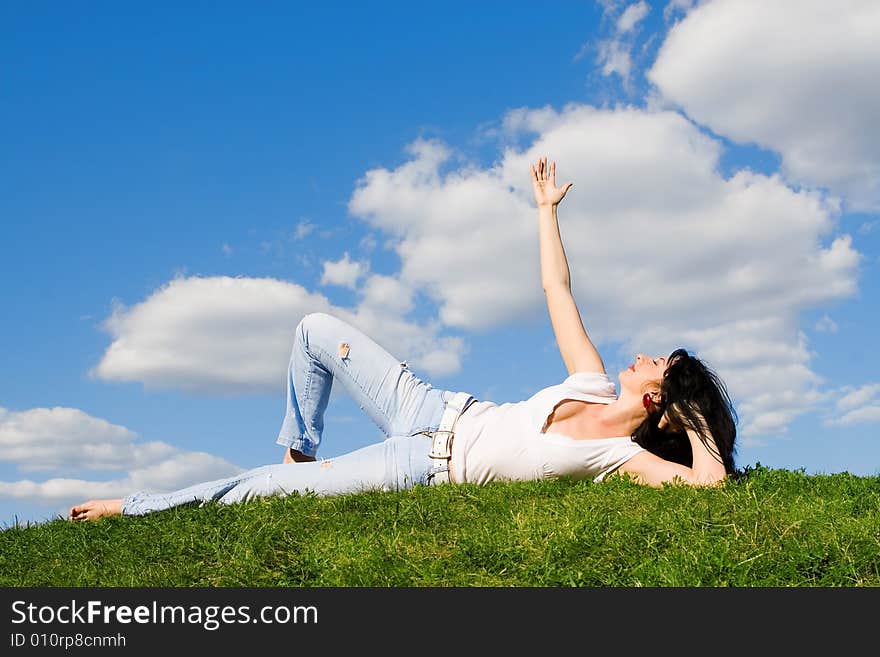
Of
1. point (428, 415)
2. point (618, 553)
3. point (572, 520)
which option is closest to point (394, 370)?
point (428, 415)

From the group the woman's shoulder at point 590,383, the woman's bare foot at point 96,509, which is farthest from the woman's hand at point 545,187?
the woman's bare foot at point 96,509

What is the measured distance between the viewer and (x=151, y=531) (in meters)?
7.56

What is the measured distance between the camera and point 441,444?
796cm

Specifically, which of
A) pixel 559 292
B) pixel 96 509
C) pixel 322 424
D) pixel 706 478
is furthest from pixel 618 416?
pixel 96 509

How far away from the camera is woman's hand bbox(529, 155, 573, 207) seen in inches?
360

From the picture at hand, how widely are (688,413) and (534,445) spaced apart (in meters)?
1.43

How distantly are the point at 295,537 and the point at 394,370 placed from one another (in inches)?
87.6

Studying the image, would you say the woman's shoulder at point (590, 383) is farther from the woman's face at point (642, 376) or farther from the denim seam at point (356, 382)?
the denim seam at point (356, 382)

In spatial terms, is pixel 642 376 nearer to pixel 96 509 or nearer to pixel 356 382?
pixel 356 382

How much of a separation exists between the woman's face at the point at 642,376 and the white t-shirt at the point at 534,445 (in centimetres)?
19

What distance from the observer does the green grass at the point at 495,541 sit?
18.1 ft

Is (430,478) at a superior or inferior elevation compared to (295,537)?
superior

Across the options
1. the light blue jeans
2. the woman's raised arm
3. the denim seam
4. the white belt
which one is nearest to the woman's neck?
the woman's raised arm

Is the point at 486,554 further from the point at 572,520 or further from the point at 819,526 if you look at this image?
the point at 819,526
